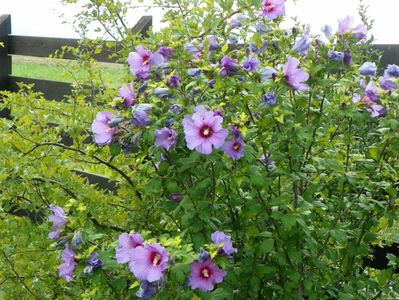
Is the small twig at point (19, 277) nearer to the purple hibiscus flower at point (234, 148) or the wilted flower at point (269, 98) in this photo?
the purple hibiscus flower at point (234, 148)

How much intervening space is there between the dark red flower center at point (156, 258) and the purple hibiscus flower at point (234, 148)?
12.3 inches

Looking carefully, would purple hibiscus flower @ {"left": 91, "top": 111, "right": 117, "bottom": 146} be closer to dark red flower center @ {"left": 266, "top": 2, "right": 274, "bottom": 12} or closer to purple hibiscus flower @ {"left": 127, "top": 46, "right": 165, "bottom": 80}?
purple hibiscus flower @ {"left": 127, "top": 46, "right": 165, "bottom": 80}

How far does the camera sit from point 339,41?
1653mm

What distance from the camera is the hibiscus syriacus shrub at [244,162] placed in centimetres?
150

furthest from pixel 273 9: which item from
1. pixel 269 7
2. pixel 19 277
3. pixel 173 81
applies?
pixel 19 277

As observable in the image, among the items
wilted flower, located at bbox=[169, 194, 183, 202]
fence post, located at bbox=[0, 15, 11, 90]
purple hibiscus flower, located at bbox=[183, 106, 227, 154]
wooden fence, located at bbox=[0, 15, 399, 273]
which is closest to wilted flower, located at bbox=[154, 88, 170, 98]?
purple hibiscus flower, located at bbox=[183, 106, 227, 154]

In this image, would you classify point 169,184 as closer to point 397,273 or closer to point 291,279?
point 291,279

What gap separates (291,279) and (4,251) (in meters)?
1.02

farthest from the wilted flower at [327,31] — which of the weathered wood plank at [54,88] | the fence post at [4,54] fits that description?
the fence post at [4,54]

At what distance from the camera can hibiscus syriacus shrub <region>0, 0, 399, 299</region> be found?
4.91 feet

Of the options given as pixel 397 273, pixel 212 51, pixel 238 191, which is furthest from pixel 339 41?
pixel 397 273

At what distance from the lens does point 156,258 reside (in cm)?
135

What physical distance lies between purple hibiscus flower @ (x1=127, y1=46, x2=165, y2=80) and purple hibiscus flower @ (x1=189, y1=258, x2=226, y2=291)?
20.8 inches

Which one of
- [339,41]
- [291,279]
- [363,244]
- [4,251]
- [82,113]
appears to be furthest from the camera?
[82,113]
